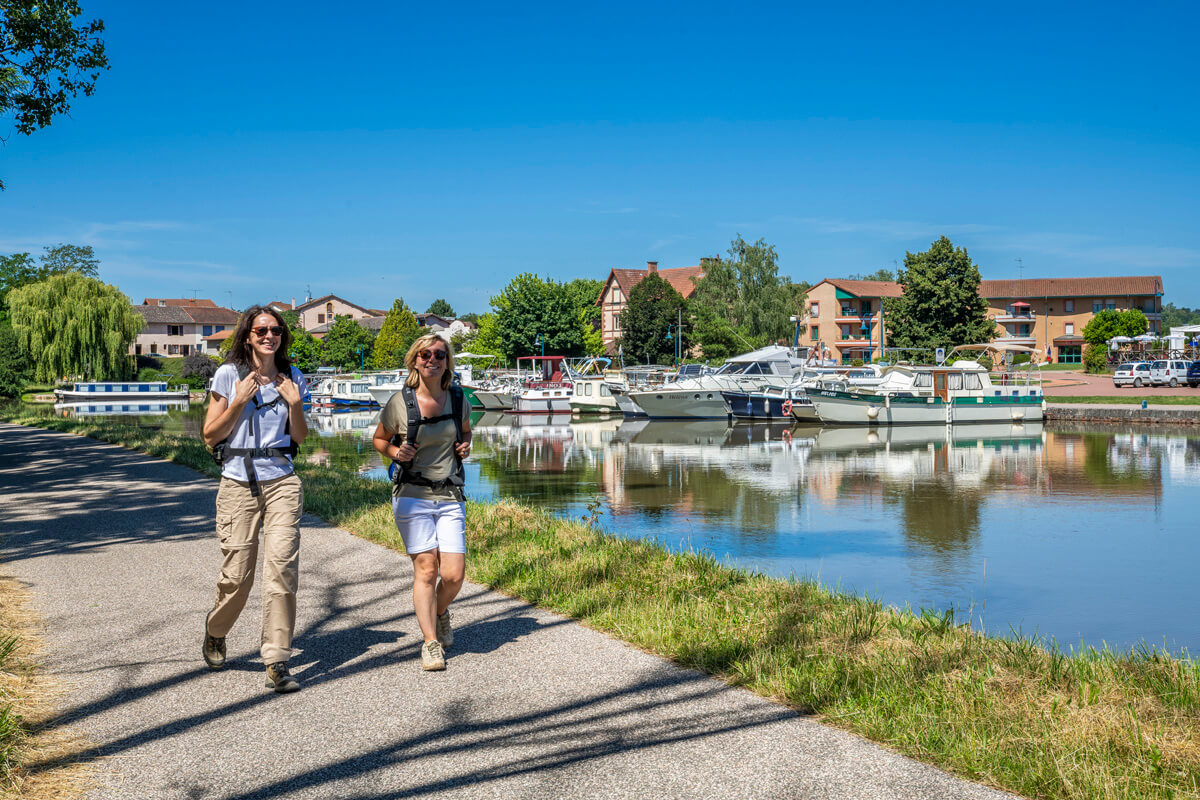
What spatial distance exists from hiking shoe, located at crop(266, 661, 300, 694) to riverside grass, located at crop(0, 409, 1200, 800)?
2.06 meters

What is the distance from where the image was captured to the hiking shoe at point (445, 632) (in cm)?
611

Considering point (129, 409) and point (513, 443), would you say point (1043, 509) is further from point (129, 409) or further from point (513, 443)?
point (129, 409)

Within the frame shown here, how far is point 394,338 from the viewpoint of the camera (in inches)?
4075

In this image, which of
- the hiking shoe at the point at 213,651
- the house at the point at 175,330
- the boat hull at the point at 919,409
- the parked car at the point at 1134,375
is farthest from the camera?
the house at the point at 175,330

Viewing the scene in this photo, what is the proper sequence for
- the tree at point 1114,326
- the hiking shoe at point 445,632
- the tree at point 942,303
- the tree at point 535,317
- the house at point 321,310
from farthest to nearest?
the house at point 321,310 → the tree at point 535,317 → the tree at point 1114,326 → the tree at point 942,303 → the hiking shoe at point 445,632

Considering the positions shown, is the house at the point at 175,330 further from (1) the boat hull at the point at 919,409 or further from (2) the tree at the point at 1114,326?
(1) the boat hull at the point at 919,409

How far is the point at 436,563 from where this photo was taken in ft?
19.3

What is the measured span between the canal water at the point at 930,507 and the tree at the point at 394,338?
6560cm

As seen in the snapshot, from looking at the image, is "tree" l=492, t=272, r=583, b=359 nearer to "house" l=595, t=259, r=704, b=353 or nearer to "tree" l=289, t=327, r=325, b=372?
"house" l=595, t=259, r=704, b=353

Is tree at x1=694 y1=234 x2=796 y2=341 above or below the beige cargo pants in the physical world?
above

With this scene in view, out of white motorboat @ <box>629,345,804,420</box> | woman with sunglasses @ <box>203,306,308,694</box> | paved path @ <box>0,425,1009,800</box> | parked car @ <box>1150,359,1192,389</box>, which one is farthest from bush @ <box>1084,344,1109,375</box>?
woman with sunglasses @ <box>203,306,308,694</box>

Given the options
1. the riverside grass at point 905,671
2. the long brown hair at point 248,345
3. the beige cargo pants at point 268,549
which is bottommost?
the riverside grass at point 905,671

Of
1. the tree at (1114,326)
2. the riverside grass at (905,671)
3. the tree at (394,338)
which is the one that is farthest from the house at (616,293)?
the riverside grass at (905,671)

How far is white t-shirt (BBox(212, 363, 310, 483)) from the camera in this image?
532 centimetres
